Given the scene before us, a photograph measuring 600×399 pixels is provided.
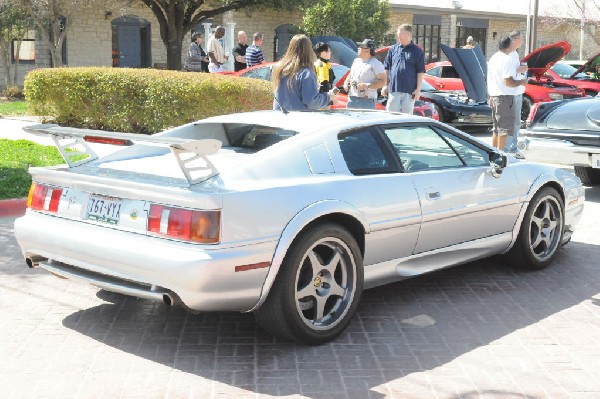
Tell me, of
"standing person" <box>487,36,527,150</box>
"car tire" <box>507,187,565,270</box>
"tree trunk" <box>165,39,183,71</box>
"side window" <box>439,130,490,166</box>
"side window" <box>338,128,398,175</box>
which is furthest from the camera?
"tree trunk" <box>165,39,183,71</box>

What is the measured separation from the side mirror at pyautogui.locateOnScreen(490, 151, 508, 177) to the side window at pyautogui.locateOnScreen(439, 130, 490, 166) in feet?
0.16

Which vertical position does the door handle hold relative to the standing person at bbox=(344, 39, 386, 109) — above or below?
below

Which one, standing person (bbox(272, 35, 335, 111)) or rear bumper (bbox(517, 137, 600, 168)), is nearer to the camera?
standing person (bbox(272, 35, 335, 111))

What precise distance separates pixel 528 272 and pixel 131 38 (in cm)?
2858

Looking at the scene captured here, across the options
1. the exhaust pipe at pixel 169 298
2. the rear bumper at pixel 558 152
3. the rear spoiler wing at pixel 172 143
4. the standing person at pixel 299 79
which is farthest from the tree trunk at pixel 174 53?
the exhaust pipe at pixel 169 298

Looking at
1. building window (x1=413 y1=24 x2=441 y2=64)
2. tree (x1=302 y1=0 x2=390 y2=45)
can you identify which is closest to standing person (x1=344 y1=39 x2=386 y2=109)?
tree (x1=302 y1=0 x2=390 y2=45)

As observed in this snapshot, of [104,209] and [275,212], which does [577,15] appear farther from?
[104,209]

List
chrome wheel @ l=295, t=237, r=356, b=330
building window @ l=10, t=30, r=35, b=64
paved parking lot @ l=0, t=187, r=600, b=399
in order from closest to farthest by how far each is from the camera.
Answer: paved parking lot @ l=0, t=187, r=600, b=399 < chrome wheel @ l=295, t=237, r=356, b=330 < building window @ l=10, t=30, r=35, b=64

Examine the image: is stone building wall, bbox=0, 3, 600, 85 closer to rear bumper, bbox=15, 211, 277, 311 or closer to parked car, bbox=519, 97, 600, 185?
parked car, bbox=519, 97, 600, 185

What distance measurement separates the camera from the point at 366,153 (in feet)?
18.8

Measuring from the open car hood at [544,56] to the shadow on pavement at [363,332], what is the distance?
9816mm

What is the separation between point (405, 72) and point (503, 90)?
156 cm

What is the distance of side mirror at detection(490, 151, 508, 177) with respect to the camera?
6449 mm

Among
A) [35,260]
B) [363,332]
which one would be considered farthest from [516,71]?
[35,260]
